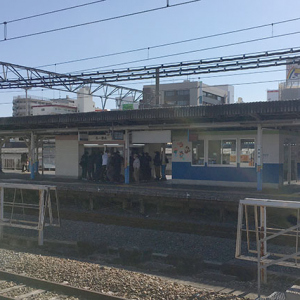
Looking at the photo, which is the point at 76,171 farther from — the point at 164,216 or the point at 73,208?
the point at 164,216

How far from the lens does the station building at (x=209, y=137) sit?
16.7 meters

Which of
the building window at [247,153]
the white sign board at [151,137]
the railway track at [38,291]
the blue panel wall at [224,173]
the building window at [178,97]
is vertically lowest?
the railway track at [38,291]

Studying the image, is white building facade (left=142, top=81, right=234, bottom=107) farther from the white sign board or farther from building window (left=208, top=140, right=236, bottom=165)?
building window (left=208, top=140, right=236, bottom=165)

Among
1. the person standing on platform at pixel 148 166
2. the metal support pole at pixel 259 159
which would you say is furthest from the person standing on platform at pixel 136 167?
the metal support pole at pixel 259 159

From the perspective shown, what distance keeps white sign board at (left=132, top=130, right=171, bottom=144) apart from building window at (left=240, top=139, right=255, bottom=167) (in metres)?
3.37

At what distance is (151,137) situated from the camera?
19.8 m

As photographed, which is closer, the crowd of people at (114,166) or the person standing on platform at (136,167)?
the person standing on platform at (136,167)

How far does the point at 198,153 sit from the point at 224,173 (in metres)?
1.68

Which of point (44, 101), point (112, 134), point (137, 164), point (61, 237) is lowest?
point (61, 237)

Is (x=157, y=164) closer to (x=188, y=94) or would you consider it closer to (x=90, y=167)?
(x=90, y=167)

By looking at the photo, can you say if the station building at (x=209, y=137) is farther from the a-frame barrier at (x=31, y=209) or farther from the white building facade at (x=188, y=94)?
the white building facade at (x=188, y=94)

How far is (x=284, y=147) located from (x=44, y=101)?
85135 mm

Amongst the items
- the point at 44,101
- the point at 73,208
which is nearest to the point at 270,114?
the point at 73,208

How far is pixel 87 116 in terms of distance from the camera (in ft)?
65.2
